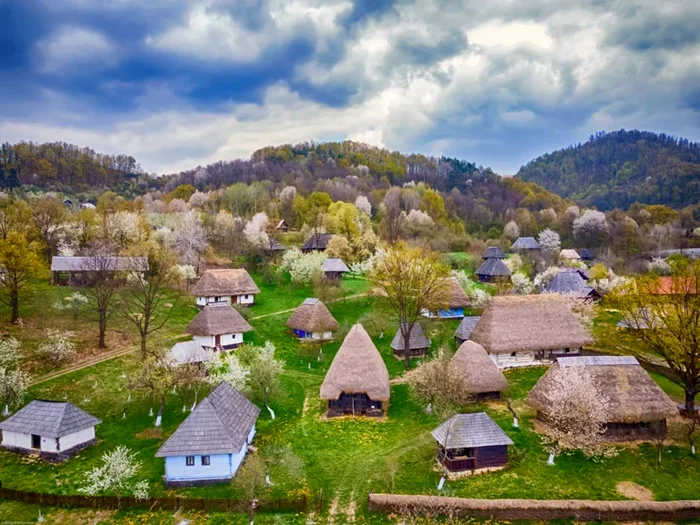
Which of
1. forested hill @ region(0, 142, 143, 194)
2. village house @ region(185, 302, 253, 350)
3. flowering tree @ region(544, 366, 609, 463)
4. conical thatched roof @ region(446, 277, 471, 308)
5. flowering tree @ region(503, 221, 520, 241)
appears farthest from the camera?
forested hill @ region(0, 142, 143, 194)

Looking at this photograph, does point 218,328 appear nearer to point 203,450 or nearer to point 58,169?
point 203,450

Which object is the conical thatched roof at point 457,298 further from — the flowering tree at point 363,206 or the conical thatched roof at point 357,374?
the flowering tree at point 363,206

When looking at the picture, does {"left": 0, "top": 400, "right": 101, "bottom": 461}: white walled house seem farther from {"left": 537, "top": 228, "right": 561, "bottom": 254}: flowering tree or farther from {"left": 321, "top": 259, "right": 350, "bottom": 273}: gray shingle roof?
{"left": 537, "top": 228, "right": 561, "bottom": 254}: flowering tree

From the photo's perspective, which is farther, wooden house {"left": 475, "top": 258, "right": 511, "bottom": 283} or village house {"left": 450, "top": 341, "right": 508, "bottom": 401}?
wooden house {"left": 475, "top": 258, "right": 511, "bottom": 283}

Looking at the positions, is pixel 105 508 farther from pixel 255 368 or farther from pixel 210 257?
pixel 210 257

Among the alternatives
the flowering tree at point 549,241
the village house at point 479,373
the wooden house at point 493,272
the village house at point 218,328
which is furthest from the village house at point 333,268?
the flowering tree at point 549,241

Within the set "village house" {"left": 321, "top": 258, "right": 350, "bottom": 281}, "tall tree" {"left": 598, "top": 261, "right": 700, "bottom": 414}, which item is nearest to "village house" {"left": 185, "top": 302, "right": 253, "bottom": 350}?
"village house" {"left": 321, "top": 258, "right": 350, "bottom": 281}

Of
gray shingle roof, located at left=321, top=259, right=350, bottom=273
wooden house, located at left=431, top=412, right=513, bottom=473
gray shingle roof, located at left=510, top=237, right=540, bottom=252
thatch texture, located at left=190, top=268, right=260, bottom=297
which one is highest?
gray shingle roof, located at left=510, top=237, right=540, bottom=252
